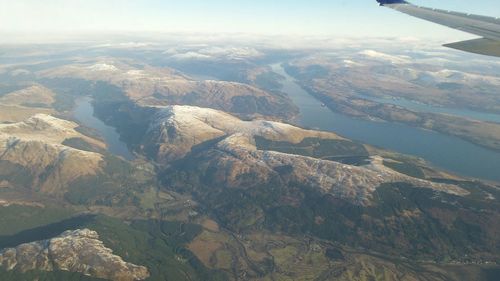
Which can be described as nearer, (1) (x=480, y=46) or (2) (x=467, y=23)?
(1) (x=480, y=46)

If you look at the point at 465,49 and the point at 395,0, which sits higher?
the point at 395,0

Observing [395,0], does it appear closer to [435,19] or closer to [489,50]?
[435,19]

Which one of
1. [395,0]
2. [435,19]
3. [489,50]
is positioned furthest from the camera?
[395,0]

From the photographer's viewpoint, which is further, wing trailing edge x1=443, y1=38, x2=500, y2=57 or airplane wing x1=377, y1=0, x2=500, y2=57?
airplane wing x1=377, y1=0, x2=500, y2=57

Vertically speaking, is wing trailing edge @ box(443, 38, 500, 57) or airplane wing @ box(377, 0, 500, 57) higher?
airplane wing @ box(377, 0, 500, 57)

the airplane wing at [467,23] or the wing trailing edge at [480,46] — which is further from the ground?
the airplane wing at [467,23]

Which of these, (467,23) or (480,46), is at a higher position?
(467,23)

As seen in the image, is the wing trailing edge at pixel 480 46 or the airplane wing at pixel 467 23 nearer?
the wing trailing edge at pixel 480 46

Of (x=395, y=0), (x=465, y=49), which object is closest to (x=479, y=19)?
(x=395, y=0)
